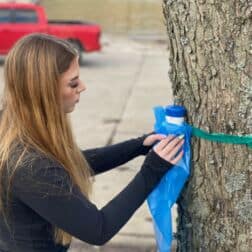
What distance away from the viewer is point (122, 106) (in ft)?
33.3

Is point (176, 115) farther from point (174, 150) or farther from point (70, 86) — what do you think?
point (70, 86)

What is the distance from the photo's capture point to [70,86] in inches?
77.6

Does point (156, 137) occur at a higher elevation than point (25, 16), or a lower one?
higher

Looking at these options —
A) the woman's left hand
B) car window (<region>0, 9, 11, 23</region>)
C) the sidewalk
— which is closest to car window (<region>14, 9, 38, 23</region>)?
car window (<region>0, 9, 11, 23</region>)

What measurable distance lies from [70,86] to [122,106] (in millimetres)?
8173

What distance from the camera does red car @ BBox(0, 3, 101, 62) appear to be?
1415 cm

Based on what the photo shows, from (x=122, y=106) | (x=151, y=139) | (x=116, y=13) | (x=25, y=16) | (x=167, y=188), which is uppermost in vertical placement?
(x=151, y=139)

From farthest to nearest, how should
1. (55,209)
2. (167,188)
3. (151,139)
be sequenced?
(151,139) → (167,188) → (55,209)

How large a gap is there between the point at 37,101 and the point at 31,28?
1265 cm

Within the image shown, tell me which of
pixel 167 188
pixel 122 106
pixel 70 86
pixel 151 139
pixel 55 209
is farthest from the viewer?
pixel 122 106

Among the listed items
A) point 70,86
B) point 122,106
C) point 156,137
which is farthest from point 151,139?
point 122,106

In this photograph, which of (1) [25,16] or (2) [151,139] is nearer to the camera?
(2) [151,139]

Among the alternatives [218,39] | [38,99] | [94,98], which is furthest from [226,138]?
Answer: [94,98]

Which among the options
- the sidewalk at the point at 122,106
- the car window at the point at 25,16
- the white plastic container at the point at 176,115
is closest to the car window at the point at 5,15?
the car window at the point at 25,16
